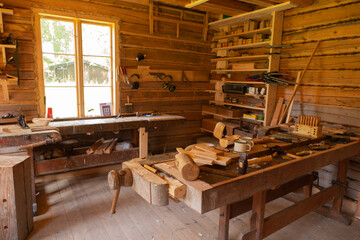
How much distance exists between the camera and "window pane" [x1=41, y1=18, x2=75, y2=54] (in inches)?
152

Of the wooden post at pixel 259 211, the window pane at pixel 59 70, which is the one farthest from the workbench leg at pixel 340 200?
the window pane at pixel 59 70

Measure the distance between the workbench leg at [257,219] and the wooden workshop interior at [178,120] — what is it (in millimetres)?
11

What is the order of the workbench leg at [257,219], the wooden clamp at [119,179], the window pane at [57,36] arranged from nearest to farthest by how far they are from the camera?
the wooden clamp at [119,179]
the workbench leg at [257,219]
the window pane at [57,36]

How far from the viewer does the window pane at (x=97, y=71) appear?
427 centimetres

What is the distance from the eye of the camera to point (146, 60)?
4680mm

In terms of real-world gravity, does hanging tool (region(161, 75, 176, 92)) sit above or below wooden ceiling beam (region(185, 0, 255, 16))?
below

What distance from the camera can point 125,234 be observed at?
8.46 feet

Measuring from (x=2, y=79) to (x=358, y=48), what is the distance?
15.3 feet

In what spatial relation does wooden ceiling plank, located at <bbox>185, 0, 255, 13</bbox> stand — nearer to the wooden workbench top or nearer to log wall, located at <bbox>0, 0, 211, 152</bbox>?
log wall, located at <bbox>0, 0, 211, 152</bbox>

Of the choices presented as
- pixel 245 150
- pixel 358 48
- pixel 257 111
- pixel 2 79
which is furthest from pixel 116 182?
pixel 257 111

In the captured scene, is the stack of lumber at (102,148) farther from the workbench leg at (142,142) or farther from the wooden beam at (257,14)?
the wooden beam at (257,14)

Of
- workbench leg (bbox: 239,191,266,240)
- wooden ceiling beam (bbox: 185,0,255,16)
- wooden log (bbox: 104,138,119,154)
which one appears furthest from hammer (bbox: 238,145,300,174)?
wooden ceiling beam (bbox: 185,0,255,16)

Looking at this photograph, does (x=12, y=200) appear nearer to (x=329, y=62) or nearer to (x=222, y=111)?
(x=222, y=111)

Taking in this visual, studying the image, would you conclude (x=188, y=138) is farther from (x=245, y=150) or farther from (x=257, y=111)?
(x=245, y=150)
